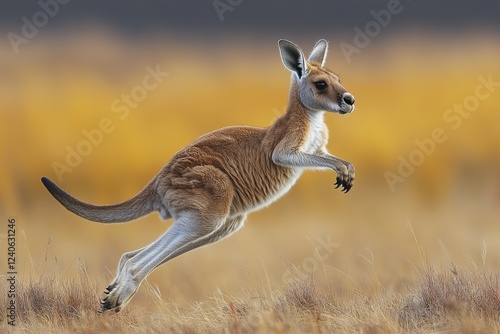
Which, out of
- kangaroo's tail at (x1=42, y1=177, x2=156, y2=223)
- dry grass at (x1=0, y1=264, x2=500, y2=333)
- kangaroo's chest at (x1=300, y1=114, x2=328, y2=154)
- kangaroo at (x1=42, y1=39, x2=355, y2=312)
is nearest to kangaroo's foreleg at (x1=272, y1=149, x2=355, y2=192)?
kangaroo at (x1=42, y1=39, x2=355, y2=312)

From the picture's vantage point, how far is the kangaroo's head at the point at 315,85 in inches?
373

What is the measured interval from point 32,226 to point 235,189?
9.52 metres

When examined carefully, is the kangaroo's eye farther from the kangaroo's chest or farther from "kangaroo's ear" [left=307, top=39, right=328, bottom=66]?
"kangaroo's ear" [left=307, top=39, right=328, bottom=66]

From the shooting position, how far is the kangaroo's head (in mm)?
9484

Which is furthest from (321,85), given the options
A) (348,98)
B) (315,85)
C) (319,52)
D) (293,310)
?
(293,310)

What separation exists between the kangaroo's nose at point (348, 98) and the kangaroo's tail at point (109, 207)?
1817 mm

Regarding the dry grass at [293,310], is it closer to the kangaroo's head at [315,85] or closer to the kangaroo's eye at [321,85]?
the kangaroo's head at [315,85]

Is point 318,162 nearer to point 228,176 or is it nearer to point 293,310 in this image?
point 228,176

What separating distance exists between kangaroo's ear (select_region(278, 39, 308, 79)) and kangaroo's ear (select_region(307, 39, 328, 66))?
38cm

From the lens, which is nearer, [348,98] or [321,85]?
[348,98]

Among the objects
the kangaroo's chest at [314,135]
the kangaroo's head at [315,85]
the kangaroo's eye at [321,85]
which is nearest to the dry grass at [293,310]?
the kangaroo's chest at [314,135]

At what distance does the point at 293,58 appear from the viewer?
9.66m

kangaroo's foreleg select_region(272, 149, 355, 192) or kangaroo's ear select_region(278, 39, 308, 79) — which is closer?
kangaroo's foreleg select_region(272, 149, 355, 192)

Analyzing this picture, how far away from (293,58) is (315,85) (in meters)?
0.30
